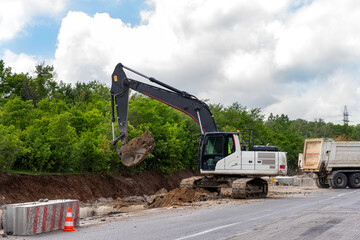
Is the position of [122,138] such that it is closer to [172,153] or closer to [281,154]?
[281,154]

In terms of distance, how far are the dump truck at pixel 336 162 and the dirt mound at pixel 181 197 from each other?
42.5ft

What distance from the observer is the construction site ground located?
19703 millimetres

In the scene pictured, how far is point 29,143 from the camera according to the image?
28797 millimetres

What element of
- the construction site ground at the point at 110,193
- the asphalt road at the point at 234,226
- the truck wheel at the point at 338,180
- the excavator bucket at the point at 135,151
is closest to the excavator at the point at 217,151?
the construction site ground at the point at 110,193

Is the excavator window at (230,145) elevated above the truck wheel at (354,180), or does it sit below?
above

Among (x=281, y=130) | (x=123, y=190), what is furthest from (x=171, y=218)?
(x=281, y=130)

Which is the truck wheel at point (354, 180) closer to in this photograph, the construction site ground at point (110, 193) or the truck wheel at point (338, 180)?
the truck wheel at point (338, 180)

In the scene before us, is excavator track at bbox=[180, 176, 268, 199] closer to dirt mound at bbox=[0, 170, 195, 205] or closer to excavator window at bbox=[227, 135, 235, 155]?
excavator window at bbox=[227, 135, 235, 155]

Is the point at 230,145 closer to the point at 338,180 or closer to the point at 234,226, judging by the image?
the point at 234,226

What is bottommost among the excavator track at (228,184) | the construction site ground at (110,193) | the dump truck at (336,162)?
the construction site ground at (110,193)

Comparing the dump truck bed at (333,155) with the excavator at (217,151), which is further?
the dump truck bed at (333,155)

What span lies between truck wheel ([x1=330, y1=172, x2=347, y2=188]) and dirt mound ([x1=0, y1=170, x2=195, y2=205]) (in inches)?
577

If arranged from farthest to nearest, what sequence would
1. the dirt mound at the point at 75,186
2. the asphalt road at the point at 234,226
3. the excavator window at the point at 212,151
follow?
the dirt mound at the point at 75,186
the excavator window at the point at 212,151
the asphalt road at the point at 234,226

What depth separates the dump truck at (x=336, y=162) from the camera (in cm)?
3306
